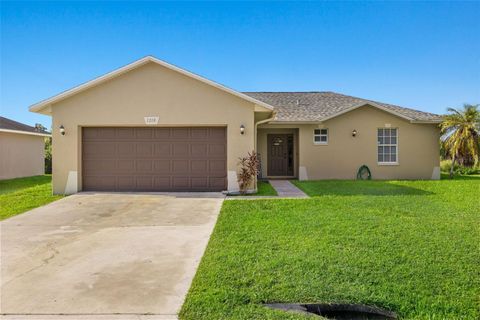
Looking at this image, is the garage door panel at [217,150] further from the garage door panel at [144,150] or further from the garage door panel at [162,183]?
the garage door panel at [144,150]

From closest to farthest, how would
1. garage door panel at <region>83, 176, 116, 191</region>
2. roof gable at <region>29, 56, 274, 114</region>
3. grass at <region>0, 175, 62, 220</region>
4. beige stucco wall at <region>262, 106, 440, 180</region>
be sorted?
grass at <region>0, 175, 62, 220</region> → roof gable at <region>29, 56, 274, 114</region> → garage door panel at <region>83, 176, 116, 191</region> → beige stucco wall at <region>262, 106, 440, 180</region>

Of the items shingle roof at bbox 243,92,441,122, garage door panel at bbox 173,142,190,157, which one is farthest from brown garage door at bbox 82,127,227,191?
shingle roof at bbox 243,92,441,122

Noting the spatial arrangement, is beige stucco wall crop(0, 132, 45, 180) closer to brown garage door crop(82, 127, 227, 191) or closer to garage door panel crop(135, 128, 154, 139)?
brown garage door crop(82, 127, 227, 191)

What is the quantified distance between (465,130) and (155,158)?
51.8 feet

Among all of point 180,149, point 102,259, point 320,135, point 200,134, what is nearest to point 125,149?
point 180,149

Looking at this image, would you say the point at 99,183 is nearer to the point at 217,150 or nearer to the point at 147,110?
the point at 147,110

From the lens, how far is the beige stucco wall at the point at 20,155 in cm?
1595

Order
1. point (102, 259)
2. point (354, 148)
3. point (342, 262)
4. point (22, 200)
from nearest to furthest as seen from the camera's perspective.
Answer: point (342, 262) < point (102, 259) < point (22, 200) < point (354, 148)

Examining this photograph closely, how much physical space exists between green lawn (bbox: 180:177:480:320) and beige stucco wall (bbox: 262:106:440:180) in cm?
701

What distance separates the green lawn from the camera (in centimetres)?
329

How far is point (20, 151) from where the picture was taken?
17.3m

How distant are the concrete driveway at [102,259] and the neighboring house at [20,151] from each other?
1012 cm

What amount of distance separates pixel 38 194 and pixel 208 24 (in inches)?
368

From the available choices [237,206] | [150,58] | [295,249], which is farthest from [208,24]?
[295,249]
